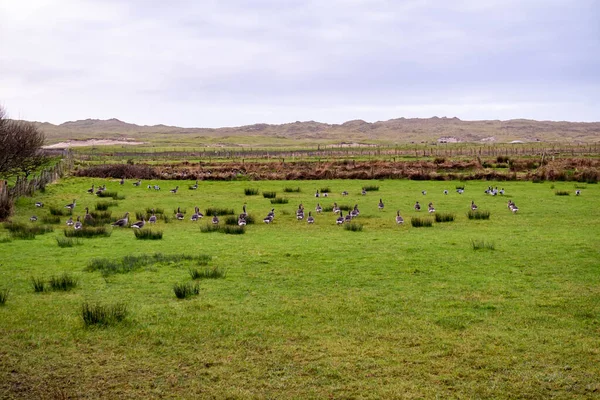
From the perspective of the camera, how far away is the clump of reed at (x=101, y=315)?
1005 centimetres

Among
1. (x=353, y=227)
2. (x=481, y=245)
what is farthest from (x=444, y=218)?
(x=481, y=245)

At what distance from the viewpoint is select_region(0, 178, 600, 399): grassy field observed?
779 centimetres

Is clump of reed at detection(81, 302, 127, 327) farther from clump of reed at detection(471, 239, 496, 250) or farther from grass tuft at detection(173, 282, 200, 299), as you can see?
clump of reed at detection(471, 239, 496, 250)

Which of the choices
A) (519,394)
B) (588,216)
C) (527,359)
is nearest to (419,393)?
(519,394)

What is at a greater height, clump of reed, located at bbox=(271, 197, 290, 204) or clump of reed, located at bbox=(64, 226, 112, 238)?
clump of reed, located at bbox=(271, 197, 290, 204)

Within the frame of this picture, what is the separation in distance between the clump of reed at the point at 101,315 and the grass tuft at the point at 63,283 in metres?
2.31

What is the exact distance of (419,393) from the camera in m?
7.38

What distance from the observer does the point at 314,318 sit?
1038cm

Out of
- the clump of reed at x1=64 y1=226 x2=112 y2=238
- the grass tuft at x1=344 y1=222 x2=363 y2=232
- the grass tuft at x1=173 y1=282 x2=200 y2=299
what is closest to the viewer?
the grass tuft at x1=173 y1=282 x2=200 y2=299

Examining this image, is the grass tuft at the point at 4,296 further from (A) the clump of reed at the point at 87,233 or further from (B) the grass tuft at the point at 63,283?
(A) the clump of reed at the point at 87,233

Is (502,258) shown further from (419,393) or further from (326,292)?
(419,393)

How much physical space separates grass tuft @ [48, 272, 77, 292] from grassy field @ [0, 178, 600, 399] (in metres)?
0.19

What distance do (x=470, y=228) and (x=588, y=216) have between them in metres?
6.83

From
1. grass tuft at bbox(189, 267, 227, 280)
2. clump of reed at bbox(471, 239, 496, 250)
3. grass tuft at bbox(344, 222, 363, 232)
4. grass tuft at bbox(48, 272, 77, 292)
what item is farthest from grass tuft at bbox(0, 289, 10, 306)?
grass tuft at bbox(344, 222, 363, 232)
